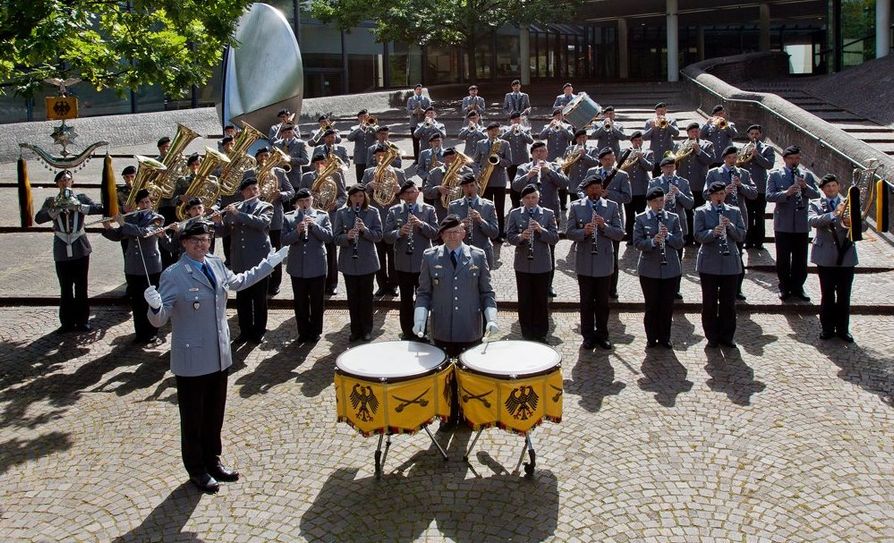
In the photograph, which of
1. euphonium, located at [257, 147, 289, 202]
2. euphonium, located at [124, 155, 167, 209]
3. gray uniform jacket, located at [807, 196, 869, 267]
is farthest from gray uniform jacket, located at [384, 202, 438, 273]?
gray uniform jacket, located at [807, 196, 869, 267]

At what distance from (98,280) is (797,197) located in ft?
34.5

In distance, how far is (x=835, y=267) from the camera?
10531 millimetres

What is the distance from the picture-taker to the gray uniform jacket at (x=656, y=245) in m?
10.4

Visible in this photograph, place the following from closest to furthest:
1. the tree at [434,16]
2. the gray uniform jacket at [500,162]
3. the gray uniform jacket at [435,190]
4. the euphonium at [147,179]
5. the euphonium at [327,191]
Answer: the euphonium at [147,179] → the euphonium at [327,191] → the gray uniform jacket at [435,190] → the gray uniform jacket at [500,162] → the tree at [434,16]

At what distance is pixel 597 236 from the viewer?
10570mm

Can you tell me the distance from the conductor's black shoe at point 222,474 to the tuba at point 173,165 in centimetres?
472

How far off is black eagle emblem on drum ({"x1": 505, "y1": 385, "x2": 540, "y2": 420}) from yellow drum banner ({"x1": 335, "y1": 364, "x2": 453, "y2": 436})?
61 centimetres

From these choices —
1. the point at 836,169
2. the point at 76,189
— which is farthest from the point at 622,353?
the point at 76,189

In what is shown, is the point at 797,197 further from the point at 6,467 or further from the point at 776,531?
the point at 6,467

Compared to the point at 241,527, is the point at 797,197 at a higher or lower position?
higher

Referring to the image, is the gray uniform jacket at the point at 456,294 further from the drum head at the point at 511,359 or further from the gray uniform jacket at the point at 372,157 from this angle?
the gray uniform jacket at the point at 372,157

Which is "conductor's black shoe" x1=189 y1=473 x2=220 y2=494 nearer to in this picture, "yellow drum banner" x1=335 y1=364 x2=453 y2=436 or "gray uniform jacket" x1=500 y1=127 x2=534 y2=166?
"yellow drum banner" x1=335 y1=364 x2=453 y2=436

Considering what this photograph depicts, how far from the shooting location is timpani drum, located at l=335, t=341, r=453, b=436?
6.74 metres

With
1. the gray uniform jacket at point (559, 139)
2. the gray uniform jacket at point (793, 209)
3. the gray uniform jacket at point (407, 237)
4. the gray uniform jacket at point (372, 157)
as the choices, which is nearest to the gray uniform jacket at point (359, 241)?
the gray uniform jacket at point (407, 237)
